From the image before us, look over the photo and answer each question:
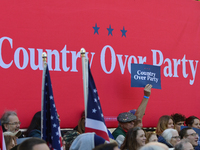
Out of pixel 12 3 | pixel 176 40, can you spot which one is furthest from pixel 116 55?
pixel 12 3

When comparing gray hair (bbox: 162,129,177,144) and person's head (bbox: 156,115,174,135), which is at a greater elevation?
person's head (bbox: 156,115,174,135)

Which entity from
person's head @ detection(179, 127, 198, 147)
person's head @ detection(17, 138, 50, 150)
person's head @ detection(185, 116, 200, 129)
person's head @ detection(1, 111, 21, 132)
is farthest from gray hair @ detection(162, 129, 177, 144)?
person's head @ detection(17, 138, 50, 150)

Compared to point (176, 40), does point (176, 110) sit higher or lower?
lower

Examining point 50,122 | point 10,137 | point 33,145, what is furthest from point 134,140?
point 33,145

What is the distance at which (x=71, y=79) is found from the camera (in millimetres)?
5945

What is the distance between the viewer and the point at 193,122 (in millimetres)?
6793

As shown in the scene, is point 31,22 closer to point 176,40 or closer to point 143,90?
point 143,90

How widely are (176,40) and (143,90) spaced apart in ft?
3.93

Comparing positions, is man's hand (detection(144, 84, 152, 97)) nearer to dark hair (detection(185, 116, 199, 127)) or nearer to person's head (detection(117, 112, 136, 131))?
person's head (detection(117, 112, 136, 131))

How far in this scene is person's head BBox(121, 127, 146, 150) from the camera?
194 inches

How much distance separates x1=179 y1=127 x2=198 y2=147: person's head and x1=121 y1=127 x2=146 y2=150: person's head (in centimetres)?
119

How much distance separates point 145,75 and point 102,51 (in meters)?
0.85

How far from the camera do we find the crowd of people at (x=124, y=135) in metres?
3.37

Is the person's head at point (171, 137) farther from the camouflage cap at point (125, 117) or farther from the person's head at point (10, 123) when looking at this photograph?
the person's head at point (10, 123)
